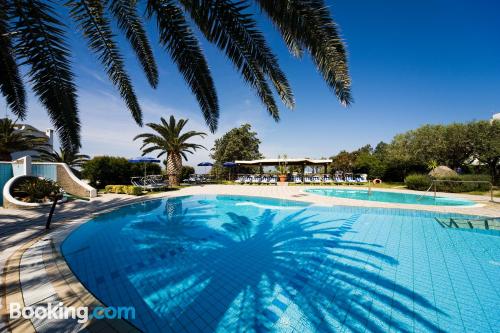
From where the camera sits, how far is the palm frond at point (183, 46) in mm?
3143

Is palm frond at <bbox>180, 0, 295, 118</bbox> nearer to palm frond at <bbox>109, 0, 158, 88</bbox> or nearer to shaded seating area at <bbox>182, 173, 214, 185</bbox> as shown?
palm frond at <bbox>109, 0, 158, 88</bbox>

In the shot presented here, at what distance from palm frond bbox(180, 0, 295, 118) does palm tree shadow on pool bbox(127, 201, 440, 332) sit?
135 inches

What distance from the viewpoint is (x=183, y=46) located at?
3357 millimetres

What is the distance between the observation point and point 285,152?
27469mm

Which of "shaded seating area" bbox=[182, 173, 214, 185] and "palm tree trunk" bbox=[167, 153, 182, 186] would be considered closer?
"palm tree trunk" bbox=[167, 153, 182, 186]

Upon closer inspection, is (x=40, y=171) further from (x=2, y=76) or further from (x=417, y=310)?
(x=417, y=310)

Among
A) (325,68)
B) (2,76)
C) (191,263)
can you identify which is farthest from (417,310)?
(2,76)

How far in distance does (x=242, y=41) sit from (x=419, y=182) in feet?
72.4

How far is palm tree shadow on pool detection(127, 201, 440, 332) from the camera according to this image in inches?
134

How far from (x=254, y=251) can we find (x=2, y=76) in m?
6.72

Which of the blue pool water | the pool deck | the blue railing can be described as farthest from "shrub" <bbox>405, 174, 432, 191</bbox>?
the blue railing

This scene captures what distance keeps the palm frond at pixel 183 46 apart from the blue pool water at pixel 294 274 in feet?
12.2

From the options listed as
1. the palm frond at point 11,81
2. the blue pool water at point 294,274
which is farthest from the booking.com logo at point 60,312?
the palm frond at point 11,81

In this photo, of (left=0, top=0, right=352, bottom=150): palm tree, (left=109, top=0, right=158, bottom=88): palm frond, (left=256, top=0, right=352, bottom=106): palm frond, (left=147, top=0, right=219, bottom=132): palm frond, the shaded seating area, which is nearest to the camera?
(left=256, top=0, right=352, bottom=106): palm frond
